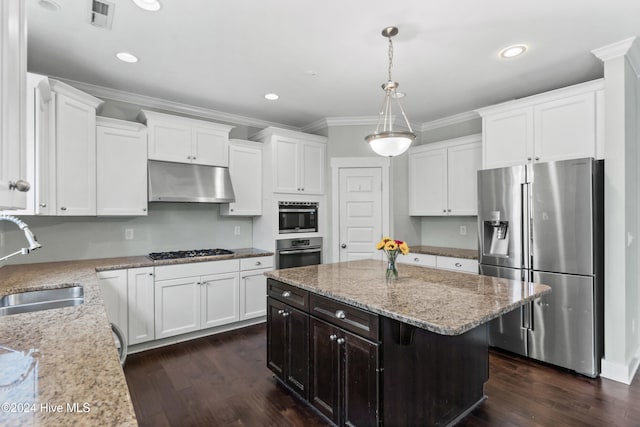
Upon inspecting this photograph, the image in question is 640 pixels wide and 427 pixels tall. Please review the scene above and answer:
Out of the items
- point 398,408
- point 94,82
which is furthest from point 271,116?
point 398,408

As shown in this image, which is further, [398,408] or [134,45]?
[134,45]

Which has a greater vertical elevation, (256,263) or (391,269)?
(391,269)

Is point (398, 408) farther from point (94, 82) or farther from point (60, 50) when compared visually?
point (94, 82)

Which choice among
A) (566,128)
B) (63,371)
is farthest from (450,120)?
(63,371)

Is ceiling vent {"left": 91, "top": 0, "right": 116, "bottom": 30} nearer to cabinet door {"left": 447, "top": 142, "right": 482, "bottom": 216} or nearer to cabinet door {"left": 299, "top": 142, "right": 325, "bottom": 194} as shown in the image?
cabinet door {"left": 299, "top": 142, "right": 325, "bottom": 194}

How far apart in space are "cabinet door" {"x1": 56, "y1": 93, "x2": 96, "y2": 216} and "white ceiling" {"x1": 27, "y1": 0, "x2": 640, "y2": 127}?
1.32ft

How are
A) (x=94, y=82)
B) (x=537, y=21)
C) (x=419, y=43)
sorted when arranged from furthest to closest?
(x=94, y=82)
(x=419, y=43)
(x=537, y=21)

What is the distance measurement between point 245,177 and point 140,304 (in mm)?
1826

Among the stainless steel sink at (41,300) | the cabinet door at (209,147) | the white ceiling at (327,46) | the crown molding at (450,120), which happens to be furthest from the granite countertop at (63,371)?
the crown molding at (450,120)

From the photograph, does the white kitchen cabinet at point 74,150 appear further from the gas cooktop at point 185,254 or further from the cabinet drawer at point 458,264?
the cabinet drawer at point 458,264

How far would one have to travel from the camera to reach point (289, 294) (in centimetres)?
240

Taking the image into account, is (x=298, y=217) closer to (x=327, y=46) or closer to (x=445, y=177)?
(x=445, y=177)

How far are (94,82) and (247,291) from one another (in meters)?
2.66

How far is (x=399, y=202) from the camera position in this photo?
4.55m
